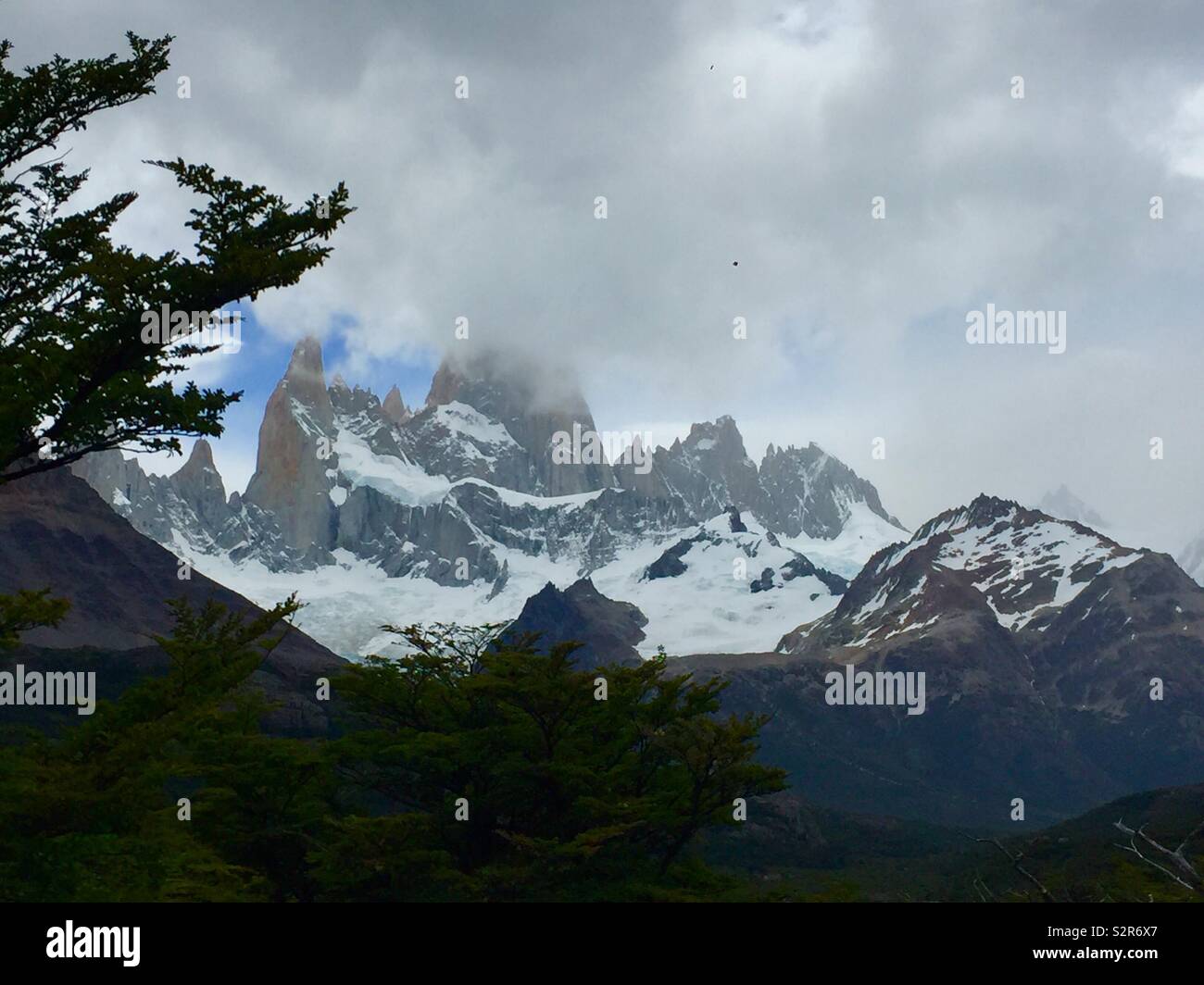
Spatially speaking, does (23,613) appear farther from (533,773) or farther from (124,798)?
(533,773)

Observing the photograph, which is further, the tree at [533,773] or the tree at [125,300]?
the tree at [533,773]

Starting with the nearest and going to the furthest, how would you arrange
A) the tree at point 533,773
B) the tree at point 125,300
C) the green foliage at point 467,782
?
the tree at point 125,300
the green foliage at point 467,782
the tree at point 533,773

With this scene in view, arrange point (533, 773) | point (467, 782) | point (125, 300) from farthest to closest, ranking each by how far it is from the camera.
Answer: point (467, 782) → point (533, 773) → point (125, 300)

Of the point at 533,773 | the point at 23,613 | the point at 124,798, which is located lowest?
the point at 533,773

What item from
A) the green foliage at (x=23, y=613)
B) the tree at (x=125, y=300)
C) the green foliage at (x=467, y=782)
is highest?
the tree at (x=125, y=300)

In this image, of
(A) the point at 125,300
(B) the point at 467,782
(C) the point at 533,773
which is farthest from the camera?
(B) the point at 467,782

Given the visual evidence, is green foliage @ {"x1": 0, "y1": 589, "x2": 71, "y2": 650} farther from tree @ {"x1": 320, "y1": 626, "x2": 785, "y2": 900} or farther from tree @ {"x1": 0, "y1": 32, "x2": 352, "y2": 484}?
tree @ {"x1": 320, "y1": 626, "x2": 785, "y2": 900}

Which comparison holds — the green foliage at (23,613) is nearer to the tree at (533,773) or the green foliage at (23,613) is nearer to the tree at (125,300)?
the tree at (125,300)

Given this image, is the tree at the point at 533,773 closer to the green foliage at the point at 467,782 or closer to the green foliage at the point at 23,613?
the green foliage at the point at 467,782

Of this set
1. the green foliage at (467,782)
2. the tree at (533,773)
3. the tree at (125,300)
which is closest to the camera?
the tree at (125,300)

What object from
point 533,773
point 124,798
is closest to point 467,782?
point 533,773

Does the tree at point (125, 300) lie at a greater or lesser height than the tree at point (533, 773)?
greater

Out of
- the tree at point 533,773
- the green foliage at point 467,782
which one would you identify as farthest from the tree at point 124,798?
the tree at point 533,773
